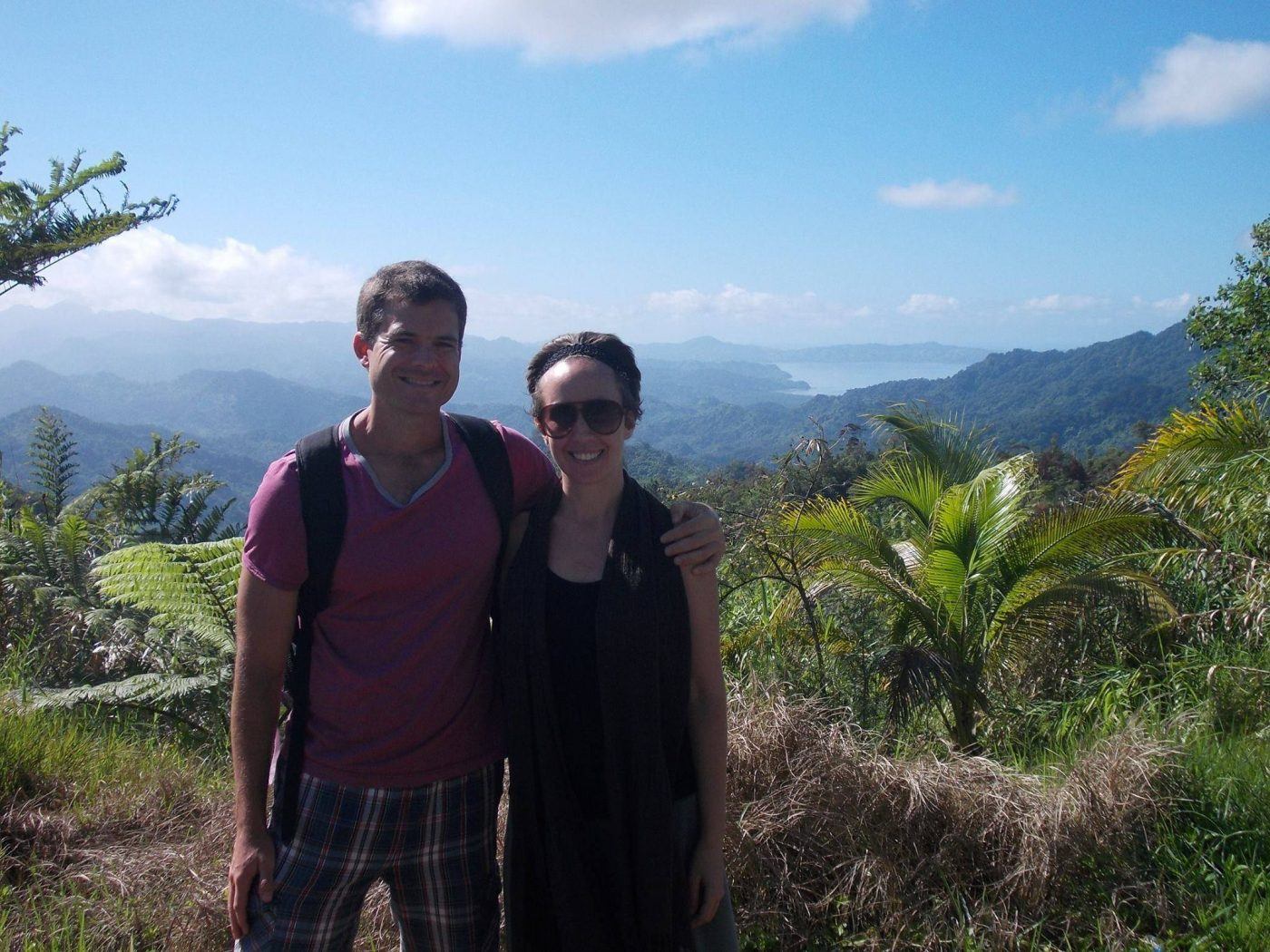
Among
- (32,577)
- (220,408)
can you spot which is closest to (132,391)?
(220,408)

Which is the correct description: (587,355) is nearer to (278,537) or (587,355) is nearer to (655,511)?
(655,511)

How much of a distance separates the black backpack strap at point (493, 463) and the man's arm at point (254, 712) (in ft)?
1.58

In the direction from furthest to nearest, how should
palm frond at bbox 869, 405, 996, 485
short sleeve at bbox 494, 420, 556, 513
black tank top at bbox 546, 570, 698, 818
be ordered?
1. palm frond at bbox 869, 405, 996, 485
2. short sleeve at bbox 494, 420, 556, 513
3. black tank top at bbox 546, 570, 698, 818

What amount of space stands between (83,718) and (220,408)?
161 m

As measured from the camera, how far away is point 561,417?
2084 millimetres

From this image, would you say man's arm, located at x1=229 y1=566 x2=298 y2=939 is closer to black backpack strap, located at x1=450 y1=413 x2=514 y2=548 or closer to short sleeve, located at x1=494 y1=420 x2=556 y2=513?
black backpack strap, located at x1=450 y1=413 x2=514 y2=548

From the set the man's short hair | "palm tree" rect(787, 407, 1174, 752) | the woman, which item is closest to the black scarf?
the woman

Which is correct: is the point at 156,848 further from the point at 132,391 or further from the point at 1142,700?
the point at 132,391

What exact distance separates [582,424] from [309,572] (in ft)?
2.20

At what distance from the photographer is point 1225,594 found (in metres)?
5.27

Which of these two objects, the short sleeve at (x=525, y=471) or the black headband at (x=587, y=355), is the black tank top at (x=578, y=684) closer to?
the short sleeve at (x=525, y=471)

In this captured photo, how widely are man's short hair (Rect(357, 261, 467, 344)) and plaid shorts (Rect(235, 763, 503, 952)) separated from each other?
1.04m

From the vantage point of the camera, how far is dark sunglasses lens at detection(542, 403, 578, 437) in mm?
2072

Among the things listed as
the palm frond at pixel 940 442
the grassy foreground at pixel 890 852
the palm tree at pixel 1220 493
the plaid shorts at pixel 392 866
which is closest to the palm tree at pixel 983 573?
the palm tree at pixel 1220 493
